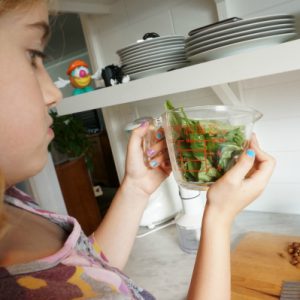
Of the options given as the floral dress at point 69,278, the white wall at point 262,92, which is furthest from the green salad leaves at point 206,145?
the white wall at point 262,92

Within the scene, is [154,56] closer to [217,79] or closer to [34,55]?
[217,79]

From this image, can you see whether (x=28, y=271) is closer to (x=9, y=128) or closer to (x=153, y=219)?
(x=9, y=128)

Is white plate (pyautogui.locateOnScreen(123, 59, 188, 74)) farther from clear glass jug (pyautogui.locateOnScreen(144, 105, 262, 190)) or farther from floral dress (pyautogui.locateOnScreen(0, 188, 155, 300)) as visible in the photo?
floral dress (pyautogui.locateOnScreen(0, 188, 155, 300))

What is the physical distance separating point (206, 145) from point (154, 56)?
33 cm

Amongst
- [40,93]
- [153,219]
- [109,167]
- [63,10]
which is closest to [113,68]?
[63,10]

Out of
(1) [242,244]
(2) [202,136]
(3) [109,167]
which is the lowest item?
(3) [109,167]

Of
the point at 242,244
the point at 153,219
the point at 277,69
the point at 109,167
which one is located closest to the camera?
the point at 277,69

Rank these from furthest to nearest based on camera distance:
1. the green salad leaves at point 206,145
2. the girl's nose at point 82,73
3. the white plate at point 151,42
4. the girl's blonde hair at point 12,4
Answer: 1. the girl's nose at point 82,73
2. the white plate at point 151,42
3. the green salad leaves at point 206,145
4. the girl's blonde hair at point 12,4

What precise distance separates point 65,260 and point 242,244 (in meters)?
0.49

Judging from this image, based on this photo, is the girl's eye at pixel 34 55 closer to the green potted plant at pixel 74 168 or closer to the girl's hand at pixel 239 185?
the girl's hand at pixel 239 185

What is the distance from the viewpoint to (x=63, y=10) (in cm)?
84

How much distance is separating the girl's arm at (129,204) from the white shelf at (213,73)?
0.30 feet

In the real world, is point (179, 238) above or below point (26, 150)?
below

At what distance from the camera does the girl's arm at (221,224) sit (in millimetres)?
472
